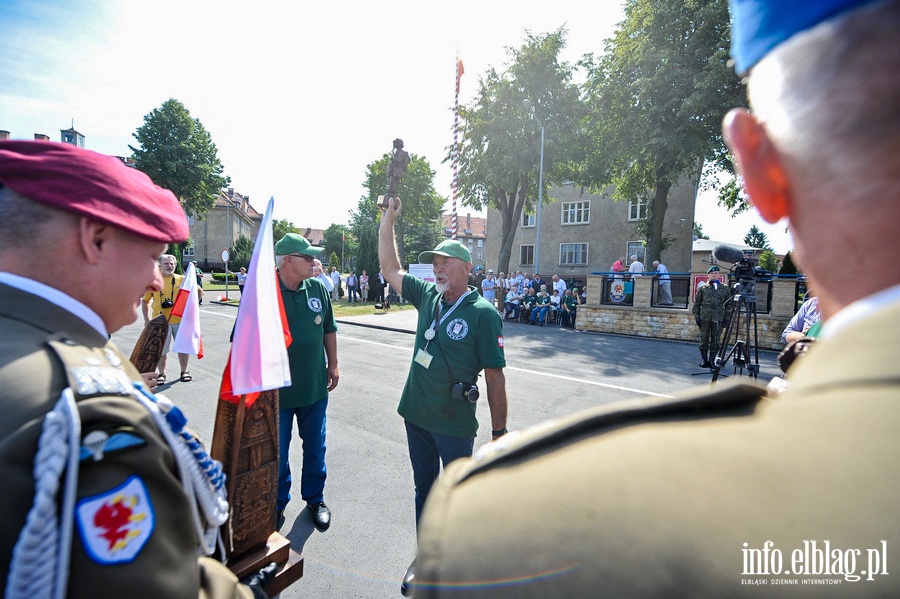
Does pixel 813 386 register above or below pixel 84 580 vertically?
above

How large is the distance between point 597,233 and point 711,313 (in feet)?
82.4

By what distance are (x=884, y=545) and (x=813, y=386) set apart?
0.53 ft

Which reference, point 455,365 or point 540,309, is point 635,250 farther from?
point 455,365

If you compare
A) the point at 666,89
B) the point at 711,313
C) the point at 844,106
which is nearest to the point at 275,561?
the point at 844,106

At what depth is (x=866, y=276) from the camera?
54 centimetres

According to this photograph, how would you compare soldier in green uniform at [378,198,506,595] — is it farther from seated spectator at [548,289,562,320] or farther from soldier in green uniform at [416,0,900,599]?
seated spectator at [548,289,562,320]

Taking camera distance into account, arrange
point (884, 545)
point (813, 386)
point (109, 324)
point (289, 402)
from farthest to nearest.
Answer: point (289, 402) → point (109, 324) → point (813, 386) → point (884, 545)

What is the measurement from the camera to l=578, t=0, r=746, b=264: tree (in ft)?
54.5

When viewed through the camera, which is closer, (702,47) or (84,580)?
(84,580)

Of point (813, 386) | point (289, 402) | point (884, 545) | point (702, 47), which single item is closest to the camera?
point (884, 545)

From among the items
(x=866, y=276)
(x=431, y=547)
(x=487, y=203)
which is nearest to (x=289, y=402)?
(x=431, y=547)

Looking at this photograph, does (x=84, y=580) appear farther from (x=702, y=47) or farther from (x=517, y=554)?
(x=702, y=47)

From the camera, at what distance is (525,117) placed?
84.4 ft

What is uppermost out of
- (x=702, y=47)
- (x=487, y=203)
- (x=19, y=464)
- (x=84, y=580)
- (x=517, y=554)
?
(x=702, y=47)
